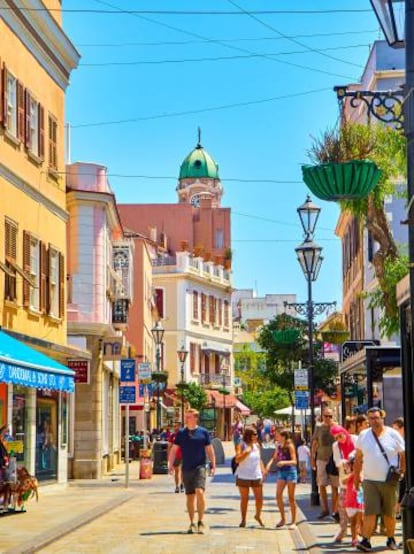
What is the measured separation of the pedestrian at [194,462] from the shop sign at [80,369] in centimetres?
1497

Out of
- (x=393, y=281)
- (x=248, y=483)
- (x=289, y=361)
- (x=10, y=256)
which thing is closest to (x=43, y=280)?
(x=10, y=256)

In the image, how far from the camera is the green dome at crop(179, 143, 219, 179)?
106188 mm

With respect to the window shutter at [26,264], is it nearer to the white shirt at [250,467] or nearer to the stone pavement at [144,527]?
the stone pavement at [144,527]

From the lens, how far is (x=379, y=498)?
13836 mm

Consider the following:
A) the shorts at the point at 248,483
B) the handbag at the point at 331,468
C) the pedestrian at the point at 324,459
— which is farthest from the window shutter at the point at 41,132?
the shorts at the point at 248,483

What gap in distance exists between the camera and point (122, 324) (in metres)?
40.3

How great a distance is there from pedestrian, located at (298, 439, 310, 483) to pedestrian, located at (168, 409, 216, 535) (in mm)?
15856

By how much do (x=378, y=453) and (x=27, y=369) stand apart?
901cm

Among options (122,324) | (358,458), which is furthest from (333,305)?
(358,458)

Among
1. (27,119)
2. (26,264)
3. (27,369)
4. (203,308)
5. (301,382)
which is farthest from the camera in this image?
(203,308)

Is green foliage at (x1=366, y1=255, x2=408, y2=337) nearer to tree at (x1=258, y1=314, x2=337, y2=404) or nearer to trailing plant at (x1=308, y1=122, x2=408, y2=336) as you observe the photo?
trailing plant at (x1=308, y1=122, x2=408, y2=336)

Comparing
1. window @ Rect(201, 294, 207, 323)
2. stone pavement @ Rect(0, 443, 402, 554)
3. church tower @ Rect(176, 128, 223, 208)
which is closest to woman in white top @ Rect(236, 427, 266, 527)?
stone pavement @ Rect(0, 443, 402, 554)

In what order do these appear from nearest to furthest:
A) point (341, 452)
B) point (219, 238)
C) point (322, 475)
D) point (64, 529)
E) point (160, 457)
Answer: point (341, 452) < point (64, 529) < point (322, 475) < point (160, 457) < point (219, 238)

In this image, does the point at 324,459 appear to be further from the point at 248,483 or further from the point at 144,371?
the point at 144,371
